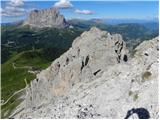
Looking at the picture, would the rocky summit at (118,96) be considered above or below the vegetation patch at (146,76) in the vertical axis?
below

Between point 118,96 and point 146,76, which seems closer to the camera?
point 118,96

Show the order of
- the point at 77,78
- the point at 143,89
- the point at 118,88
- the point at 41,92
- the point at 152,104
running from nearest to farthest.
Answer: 1. the point at 152,104
2. the point at 143,89
3. the point at 118,88
4. the point at 77,78
5. the point at 41,92

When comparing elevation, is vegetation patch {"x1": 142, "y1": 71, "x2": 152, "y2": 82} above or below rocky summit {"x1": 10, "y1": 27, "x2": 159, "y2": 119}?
above

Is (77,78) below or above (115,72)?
below

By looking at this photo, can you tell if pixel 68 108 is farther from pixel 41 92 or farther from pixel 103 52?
pixel 41 92

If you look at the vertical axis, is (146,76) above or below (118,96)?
above

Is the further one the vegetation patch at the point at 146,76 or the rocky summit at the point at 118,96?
the vegetation patch at the point at 146,76

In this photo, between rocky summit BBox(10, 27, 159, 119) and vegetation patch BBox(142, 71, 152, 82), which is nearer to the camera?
rocky summit BBox(10, 27, 159, 119)

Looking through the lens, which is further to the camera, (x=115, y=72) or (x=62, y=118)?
(x=115, y=72)

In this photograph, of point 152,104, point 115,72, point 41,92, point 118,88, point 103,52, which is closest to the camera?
point 152,104

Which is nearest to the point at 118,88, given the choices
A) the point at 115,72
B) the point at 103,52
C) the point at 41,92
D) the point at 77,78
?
the point at 115,72

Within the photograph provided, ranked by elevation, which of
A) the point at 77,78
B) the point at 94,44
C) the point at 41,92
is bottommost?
the point at 41,92
